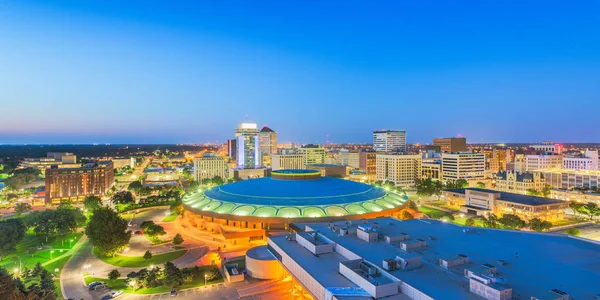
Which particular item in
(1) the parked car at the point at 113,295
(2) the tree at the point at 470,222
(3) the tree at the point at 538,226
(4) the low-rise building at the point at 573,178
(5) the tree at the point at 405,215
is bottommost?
(1) the parked car at the point at 113,295

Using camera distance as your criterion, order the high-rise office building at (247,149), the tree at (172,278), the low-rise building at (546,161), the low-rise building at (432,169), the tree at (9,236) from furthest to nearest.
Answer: the high-rise office building at (247,149)
the low-rise building at (546,161)
the low-rise building at (432,169)
the tree at (9,236)
the tree at (172,278)

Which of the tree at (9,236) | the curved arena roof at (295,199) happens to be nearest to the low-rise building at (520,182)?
the curved arena roof at (295,199)

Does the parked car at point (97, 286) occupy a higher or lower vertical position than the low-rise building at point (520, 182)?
lower

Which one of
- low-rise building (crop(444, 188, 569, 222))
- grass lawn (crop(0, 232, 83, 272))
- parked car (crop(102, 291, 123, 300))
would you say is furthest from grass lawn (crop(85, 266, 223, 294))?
low-rise building (crop(444, 188, 569, 222))

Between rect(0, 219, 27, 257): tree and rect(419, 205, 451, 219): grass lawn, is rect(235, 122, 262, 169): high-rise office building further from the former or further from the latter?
rect(0, 219, 27, 257): tree

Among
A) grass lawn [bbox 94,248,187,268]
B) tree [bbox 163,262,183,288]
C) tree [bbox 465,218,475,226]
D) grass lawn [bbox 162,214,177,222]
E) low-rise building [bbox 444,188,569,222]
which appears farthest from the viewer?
grass lawn [bbox 162,214,177,222]

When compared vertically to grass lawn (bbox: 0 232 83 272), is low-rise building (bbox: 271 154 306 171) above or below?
above

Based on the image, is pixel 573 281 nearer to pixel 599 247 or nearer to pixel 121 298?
pixel 599 247

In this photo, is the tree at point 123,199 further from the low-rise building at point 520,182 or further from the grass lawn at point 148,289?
the low-rise building at point 520,182
